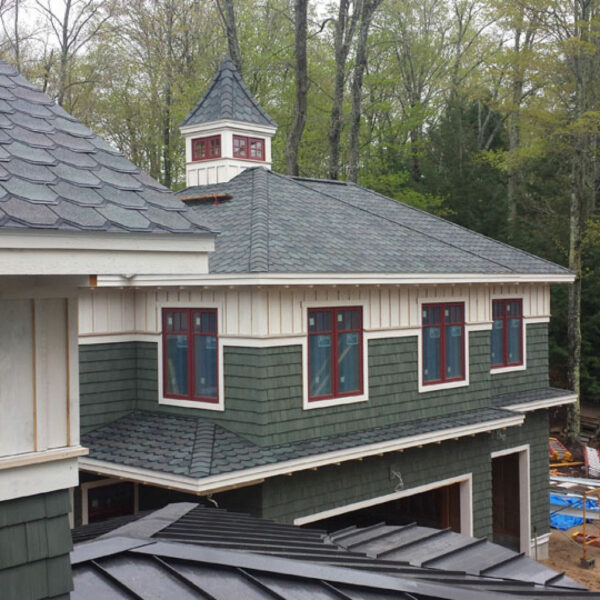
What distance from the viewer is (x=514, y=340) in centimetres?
1678

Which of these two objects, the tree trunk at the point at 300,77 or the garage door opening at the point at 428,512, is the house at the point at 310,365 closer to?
the garage door opening at the point at 428,512

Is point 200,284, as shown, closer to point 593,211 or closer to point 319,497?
point 319,497

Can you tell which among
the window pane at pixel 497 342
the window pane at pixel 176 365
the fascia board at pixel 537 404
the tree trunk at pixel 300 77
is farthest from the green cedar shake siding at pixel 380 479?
the tree trunk at pixel 300 77

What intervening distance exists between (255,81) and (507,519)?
20683 mm

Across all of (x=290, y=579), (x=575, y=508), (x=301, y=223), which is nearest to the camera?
(x=290, y=579)

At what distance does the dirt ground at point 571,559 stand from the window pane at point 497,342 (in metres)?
4.13

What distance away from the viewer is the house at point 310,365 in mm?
11516

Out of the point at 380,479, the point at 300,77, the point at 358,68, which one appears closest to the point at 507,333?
the point at 380,479

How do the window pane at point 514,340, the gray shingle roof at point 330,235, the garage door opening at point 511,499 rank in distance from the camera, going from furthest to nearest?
1. the window pane at point 514,340
2. the garage door opening at point 511,499
3. the gray shingle roof at point 330,235

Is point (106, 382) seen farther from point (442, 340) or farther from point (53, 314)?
point (53, 314)

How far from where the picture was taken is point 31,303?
356 centimetres

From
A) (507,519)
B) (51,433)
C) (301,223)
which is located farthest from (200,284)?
(507,519)

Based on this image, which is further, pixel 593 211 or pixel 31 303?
pixel 593 211

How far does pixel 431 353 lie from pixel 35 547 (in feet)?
36.5
